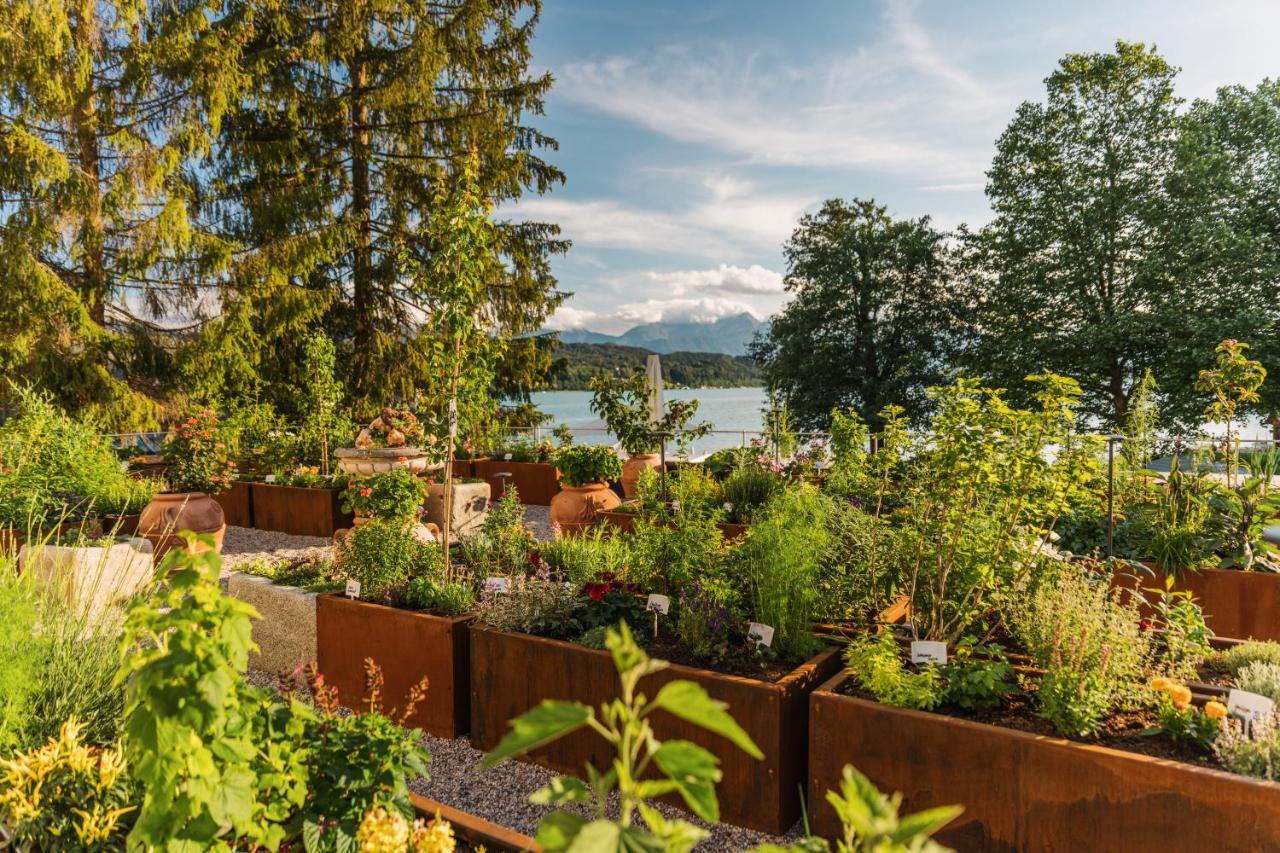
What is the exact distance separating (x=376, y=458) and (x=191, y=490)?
2130 mm

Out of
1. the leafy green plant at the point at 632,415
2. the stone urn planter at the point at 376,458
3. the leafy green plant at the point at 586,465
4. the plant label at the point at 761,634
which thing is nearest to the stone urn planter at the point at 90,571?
the plant label at the point at 761,634

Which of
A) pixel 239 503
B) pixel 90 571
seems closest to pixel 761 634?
pixel 90 571

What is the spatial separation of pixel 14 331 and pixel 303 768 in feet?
37.7

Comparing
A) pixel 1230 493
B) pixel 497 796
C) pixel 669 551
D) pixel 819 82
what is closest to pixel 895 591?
pixel 669 551

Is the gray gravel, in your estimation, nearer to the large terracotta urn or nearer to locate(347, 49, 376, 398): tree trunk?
the large terracotta urn

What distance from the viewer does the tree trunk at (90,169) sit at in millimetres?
10008

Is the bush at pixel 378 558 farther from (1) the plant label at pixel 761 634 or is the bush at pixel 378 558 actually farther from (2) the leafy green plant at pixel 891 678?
(2) the leafy green plant at pixel 891 678

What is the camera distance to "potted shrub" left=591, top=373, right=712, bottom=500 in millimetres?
7570

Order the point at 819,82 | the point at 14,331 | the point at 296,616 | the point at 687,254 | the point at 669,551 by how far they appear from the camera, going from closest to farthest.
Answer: the point at 669,551 → the point at 296,616 → the point at 819,82 → the point at 14,331 → the point at 687,254

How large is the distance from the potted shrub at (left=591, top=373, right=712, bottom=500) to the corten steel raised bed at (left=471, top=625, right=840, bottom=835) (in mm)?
4550

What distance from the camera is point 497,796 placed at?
264 centimetres

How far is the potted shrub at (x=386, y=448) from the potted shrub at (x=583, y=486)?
2.15 meters

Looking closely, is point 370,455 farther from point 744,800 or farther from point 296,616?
point 744,800

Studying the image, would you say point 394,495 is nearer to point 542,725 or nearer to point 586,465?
point 586,465
